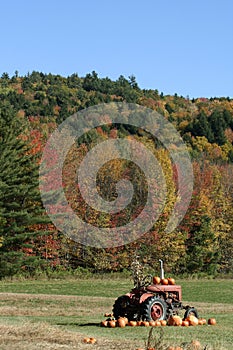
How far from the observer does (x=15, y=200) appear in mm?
51562

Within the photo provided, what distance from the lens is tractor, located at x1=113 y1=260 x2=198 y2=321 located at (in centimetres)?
1838

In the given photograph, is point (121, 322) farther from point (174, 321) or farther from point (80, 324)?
point (80, 324)

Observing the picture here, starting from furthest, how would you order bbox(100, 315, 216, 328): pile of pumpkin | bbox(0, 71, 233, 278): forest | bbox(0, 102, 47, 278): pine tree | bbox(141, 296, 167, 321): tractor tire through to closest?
bbox(0, 71, 233, 278): forest < bbox(0, 102, 47, 278): pine tree < bbox(141, 296, 167, 321): tractor tire < bbox(100, 315, 216, 328): pile of pumpkin

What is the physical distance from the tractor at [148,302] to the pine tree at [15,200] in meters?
30.2

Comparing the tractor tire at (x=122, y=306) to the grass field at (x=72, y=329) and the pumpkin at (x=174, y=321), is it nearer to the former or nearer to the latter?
the grass field at (x=72, y=329)

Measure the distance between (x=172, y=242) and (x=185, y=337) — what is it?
44341mm

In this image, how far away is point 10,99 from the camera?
117938mm

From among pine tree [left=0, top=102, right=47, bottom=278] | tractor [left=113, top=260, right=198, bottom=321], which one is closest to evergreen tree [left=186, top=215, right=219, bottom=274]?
pine tree [left=0, top=102, right=47, bottom=278]

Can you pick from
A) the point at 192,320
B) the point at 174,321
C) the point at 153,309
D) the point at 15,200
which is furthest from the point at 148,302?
the point at 15,200

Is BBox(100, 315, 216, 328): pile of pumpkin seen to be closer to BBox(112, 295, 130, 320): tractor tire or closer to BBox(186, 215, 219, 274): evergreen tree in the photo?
BBox(112, 295, 130, 320): tractor tire

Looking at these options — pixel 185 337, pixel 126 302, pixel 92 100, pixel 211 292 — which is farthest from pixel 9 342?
pixel 92 100

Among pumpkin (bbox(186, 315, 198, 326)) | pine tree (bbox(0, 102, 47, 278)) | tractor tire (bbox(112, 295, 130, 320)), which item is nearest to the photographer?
pumpkin (bbox(186, 315, 198, 326))

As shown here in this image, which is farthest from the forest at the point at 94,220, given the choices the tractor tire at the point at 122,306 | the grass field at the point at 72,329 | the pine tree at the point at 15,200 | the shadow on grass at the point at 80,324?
the tractor tire at the point at 122,306

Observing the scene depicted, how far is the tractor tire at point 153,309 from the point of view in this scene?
59.5 feet
